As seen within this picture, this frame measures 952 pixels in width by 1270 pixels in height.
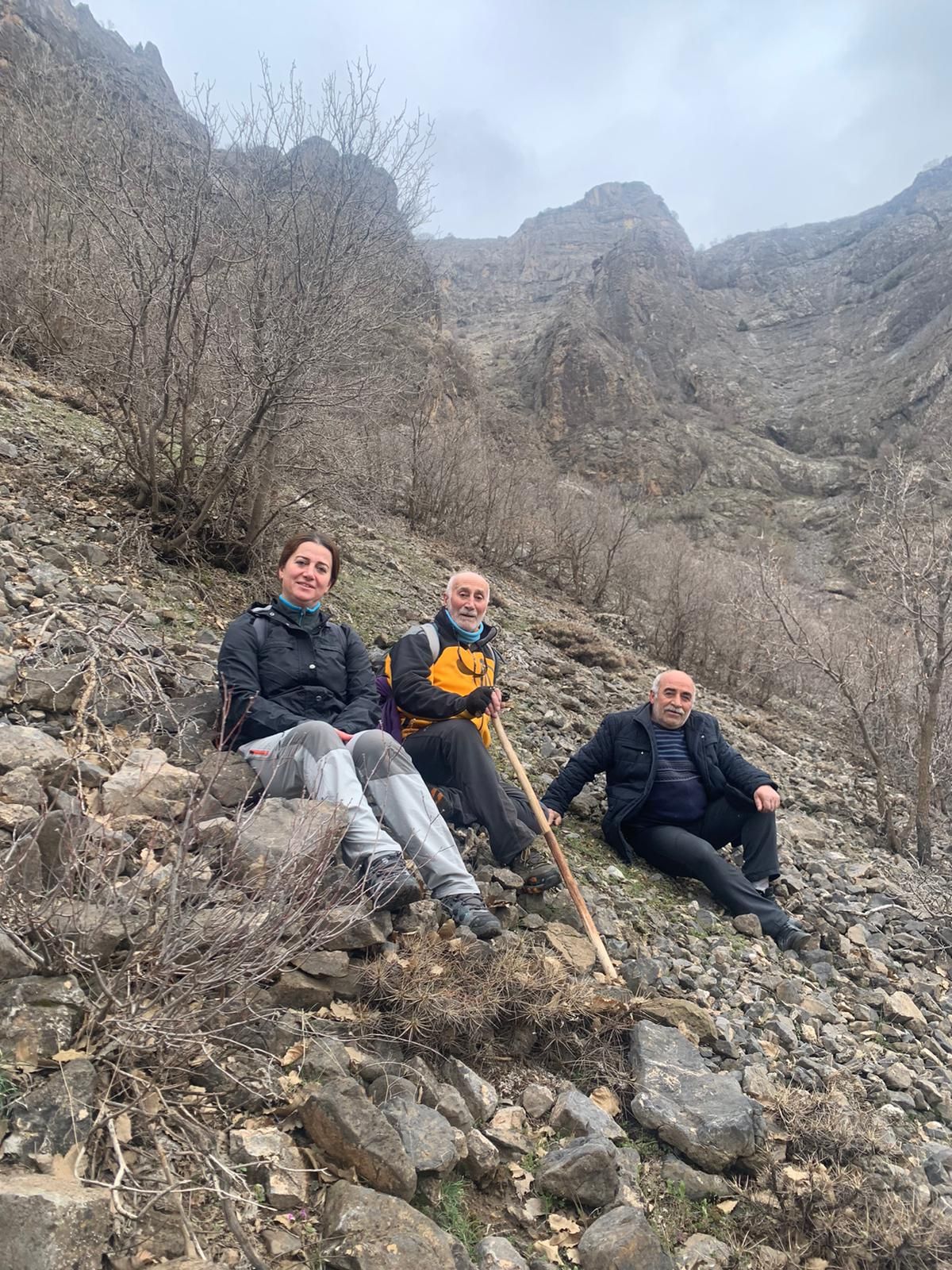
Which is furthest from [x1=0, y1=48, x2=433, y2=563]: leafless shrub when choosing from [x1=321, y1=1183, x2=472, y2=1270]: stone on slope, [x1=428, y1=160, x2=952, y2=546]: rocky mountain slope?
[x1=428, y1=160, x2=952, y2=546]: rocky mountain slope

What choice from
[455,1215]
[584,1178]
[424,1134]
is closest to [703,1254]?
[584,1178]

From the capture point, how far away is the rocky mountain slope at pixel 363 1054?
1.53 metres

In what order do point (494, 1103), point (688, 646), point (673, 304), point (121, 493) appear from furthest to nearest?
point (673, 304), point (688, 646), point (121, 493), point (494, 1103)

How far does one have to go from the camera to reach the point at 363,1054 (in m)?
2.12

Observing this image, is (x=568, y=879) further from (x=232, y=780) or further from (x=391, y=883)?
(x=232, y=780)

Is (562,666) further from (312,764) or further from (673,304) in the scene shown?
(673,304)

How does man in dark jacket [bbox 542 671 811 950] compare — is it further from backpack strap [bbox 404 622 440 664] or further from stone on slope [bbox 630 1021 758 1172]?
stone on slope [bbox 630 1021 758 1172]

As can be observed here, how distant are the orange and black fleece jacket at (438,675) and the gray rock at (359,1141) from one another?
215 centimetres

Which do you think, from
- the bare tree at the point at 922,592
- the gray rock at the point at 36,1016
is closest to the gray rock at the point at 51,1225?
the gray rock at the point at 36,1016

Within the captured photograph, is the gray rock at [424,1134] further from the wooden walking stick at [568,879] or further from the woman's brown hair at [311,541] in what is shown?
the woman's brown hair at [311,541]

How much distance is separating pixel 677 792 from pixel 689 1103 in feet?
7.87

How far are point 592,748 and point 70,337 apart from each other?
8.31 m

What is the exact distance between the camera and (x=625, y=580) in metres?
16.3

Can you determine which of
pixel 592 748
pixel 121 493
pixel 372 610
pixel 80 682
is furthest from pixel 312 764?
pixel 372 610
